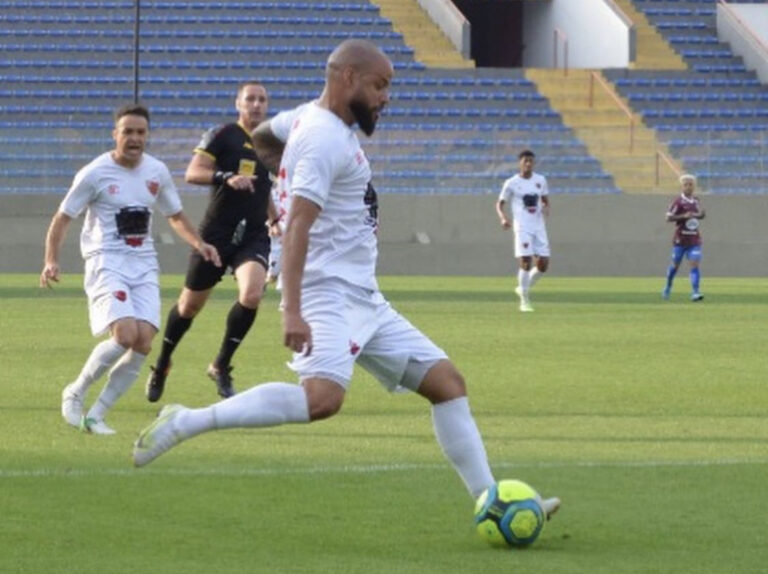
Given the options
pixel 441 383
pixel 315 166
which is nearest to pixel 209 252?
pixel 441 383

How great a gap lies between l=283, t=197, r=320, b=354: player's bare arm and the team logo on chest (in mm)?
4908

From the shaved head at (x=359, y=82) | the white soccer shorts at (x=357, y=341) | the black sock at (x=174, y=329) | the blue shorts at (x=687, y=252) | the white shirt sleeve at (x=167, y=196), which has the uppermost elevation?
the shaved head at (x=359, y=82)

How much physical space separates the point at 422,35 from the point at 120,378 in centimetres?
3627

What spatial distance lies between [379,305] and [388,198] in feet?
110

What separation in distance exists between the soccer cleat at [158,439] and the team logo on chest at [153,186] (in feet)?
15.3

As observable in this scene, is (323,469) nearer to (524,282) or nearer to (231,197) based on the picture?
(231,197)

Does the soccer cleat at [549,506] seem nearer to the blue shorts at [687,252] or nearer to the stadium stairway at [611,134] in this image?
the blue shorts at [687,252]

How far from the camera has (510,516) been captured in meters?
7.79

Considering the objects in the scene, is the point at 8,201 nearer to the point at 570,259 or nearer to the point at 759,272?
the point at 570,259

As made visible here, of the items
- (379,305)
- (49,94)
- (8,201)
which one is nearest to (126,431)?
(379,305)

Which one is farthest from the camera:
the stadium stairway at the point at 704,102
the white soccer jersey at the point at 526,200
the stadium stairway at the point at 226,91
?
the stadium stairway at the point at 704,102

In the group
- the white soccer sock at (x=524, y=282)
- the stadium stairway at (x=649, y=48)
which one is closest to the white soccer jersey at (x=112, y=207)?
the white soccer sock at (x=524, y=282)

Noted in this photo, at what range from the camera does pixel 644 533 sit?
27.0 feet

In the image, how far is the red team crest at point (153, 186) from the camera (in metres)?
12.6
